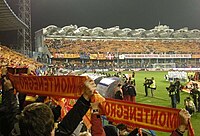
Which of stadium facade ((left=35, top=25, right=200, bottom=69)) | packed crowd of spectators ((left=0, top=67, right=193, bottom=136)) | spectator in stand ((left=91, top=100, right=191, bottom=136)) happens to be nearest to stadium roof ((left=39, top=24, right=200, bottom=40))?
stadium facade ((left=35, top=25, right=200, bottom=69))

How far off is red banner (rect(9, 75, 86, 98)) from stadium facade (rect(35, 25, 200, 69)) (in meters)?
66.1

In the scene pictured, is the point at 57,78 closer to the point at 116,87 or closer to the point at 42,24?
the point at 116,87

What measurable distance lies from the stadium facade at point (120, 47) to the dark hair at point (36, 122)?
6825cm

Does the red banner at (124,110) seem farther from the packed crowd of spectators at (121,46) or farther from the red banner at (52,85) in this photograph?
the packed crowd of spectators at (121,46)

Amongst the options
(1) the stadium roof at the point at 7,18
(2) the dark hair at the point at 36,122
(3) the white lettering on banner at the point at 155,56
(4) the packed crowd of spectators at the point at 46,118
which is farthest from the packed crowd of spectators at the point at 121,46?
(2) the dark hair at the point at 36,122

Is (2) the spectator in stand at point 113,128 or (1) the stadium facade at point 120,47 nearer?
(2) the spectator in stand at point 113,128

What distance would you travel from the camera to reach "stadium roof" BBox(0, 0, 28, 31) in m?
38.3

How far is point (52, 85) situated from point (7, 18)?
1755 inches

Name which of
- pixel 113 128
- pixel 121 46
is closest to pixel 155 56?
pixel 121 46

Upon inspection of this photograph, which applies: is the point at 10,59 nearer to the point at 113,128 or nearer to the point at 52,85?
the point at 113,128

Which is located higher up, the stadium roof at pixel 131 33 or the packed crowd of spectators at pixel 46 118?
the stadium roof at pixel 131 33

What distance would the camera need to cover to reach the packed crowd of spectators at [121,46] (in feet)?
271

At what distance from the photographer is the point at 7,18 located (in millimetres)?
45750

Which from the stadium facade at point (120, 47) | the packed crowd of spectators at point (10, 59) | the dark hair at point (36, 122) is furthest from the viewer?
the stadium facade at point (120, 47)
